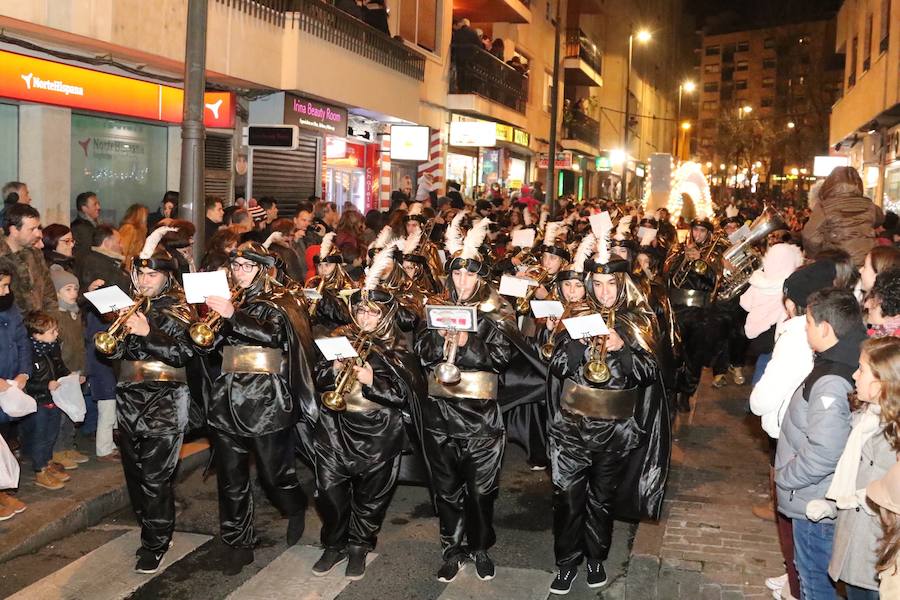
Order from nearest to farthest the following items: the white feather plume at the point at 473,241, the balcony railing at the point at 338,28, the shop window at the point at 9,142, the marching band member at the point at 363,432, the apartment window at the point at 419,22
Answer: the marching band member at the point at 363,432 → the white feather plume at the point at 473,241 → the shop window at the point at 9,142 → the balcony railing at the point at 338,28 → the apartment window at the point at 419,22

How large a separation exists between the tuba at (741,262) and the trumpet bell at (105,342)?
7.48 metres

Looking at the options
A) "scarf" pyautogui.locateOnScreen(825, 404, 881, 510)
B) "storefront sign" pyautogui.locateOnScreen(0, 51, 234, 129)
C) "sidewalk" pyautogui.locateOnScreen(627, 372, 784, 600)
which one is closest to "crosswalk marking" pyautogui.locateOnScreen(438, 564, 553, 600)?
"sidewalk" pyautogui.locateOnScreen(627, 372, 784, 600)

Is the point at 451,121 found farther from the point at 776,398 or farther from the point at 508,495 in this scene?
the point at 776,398

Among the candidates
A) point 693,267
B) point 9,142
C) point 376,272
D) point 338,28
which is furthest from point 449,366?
point 338,28

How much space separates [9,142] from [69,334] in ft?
15.4

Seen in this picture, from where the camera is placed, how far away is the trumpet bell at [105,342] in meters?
5.91

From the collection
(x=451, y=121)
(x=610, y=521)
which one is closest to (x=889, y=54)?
(x=451, y=121)

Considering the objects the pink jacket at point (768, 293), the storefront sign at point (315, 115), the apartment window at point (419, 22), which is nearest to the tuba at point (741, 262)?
the pink jacket at point (768, 293)

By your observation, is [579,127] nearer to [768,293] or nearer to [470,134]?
[470,134]

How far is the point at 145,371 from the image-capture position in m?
6.34

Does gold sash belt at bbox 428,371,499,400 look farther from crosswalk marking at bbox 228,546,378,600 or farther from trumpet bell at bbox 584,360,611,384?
crosswalk marking at bbox 228,546,378,600

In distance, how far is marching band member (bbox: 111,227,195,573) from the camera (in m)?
6.29

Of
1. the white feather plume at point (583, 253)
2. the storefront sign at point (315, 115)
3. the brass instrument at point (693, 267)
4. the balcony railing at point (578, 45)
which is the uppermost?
the balcony railing at point (578, 45)

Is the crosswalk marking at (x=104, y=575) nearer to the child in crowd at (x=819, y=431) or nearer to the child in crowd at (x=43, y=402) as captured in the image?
the child in crowd at (x=43, y=402)
